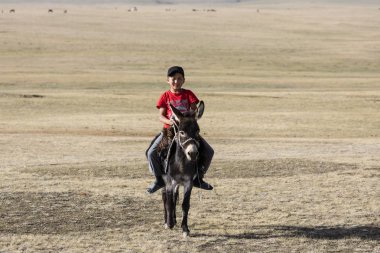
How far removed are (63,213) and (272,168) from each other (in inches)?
243

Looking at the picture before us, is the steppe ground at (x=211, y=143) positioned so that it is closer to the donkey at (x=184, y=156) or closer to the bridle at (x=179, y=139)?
the donkey at (x=184, y=156)

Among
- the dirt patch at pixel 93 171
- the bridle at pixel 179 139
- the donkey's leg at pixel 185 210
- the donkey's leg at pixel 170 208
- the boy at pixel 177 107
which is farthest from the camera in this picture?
the dirt patch at pixel 93 171

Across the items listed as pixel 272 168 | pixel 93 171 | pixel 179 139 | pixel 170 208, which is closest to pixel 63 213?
pixel 170 208

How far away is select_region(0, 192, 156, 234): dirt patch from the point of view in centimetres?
1202

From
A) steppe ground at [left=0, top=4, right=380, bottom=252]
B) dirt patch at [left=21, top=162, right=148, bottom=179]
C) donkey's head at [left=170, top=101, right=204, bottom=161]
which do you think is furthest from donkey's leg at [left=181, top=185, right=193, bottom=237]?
dirt patch at [left=21, top=162, right=148, bottom=179]

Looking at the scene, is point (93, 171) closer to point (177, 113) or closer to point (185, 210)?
point (185, 210)

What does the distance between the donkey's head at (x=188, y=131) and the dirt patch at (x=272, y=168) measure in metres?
6.17

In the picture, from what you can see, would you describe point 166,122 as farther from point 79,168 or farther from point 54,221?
point 79,168

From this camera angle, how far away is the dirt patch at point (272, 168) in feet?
56.7

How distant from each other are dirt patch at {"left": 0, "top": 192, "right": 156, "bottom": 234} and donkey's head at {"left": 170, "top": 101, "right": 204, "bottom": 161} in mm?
1910

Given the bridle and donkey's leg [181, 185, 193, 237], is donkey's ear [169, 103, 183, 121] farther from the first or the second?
donkey's leg [181, 185, 193, 237]

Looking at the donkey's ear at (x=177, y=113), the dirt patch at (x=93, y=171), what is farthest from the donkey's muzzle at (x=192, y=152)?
the dirt patch at (x=93, y=171)

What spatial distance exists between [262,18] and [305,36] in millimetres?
27691

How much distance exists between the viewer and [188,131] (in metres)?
10.8
